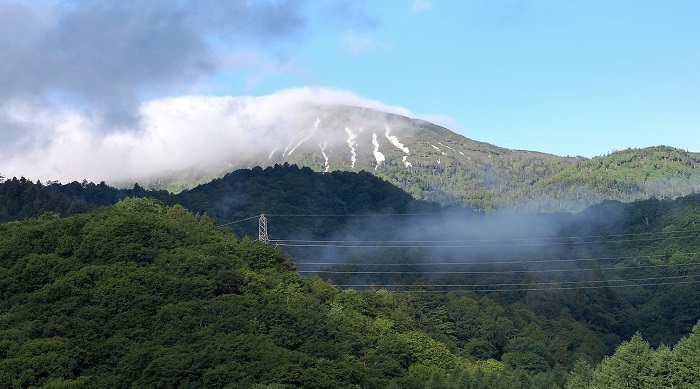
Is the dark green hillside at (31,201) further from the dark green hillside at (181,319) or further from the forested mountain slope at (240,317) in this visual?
the dark green hillside at (181,319)

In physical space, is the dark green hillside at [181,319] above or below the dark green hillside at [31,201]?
below

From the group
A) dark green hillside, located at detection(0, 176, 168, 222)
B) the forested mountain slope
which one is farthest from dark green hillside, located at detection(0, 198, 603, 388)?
dark green hillside, located at detection(0, 176, 168, 222)

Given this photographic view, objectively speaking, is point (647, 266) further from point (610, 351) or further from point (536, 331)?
point (536, 331)

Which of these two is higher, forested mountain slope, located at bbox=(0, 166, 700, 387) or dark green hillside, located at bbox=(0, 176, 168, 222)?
dark green hillside, located at bbox=(0, 176, 168, 222)

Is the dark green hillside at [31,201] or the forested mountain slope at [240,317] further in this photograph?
the dark green hillside at [31,201]

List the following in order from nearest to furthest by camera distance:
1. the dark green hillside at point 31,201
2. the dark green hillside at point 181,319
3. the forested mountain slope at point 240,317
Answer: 1. the dark green hillside at point 181,319
2. the forested mountain slope at point 240,317
3. the dark green hillside at point 31,201

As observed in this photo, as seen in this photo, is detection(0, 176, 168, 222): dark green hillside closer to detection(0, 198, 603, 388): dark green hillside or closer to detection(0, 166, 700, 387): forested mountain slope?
detection(0, 166, 700, 387): forested mountain slope

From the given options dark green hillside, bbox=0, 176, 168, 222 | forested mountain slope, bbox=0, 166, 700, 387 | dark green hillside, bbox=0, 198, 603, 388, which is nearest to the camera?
dark green hillside, bbox=0, 198, 603, 388

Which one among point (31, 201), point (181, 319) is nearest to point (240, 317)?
point (181, 319)

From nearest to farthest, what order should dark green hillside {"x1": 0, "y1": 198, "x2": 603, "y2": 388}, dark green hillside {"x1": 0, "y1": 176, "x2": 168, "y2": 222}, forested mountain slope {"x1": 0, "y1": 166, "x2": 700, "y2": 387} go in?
1. dark green hillside {"x1": 0, "y1": 198, "x2": 603, "y2": 388}
2. forested mountain slope {"x1": 0, "y1": 166, "x2": 700, "y2": 387}
3. dark green hillside {"x1": 0, "y1": 176, "x2": 168, "y2": 222}

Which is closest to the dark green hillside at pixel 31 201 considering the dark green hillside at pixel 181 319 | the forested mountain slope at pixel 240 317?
the forested mountain slope at pixel 240 317

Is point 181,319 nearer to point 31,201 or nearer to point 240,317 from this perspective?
point 240,317

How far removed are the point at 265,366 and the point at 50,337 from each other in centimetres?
1724

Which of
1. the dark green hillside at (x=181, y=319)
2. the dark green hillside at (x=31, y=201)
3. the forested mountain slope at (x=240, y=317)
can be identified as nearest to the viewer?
the dark green hillside at (x=181, y=319)
